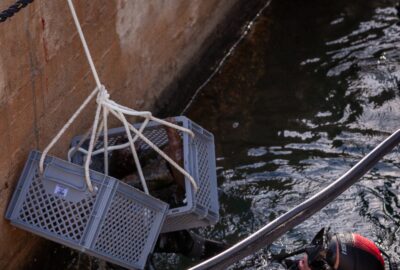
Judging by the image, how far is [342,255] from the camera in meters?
5.68

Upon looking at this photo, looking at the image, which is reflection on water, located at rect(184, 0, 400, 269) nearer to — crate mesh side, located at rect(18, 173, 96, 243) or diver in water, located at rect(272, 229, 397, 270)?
diver in water, located at rect(272, 229, 397, 270)

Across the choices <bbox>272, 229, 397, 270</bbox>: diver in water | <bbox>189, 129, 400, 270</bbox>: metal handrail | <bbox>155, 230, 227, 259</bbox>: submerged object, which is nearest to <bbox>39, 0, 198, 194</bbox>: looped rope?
<bbox>155, 230, 227, 259</bbox>: submerged object

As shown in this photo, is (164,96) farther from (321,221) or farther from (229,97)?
(321,221)

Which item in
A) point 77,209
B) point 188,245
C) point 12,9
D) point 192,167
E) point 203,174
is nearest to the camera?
point 12,9

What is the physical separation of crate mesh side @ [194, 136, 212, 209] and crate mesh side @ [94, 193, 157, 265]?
0.36 metres

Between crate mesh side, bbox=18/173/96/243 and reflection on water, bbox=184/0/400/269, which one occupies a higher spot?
reflection on water, bbox=184/0/400/269

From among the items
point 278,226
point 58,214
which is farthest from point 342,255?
point 58,214

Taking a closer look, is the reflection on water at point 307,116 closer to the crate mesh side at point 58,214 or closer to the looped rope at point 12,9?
the crate mesh side at point 58,214

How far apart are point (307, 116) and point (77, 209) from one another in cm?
320

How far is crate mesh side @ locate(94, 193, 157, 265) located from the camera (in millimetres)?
5793

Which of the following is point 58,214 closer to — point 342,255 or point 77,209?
point 77,209

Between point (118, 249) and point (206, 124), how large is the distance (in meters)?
2.71

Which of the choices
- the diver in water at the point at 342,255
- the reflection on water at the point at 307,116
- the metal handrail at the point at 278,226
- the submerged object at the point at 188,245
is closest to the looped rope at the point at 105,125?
the submerged object at the point at 188,245

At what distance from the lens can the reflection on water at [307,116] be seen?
719cm
